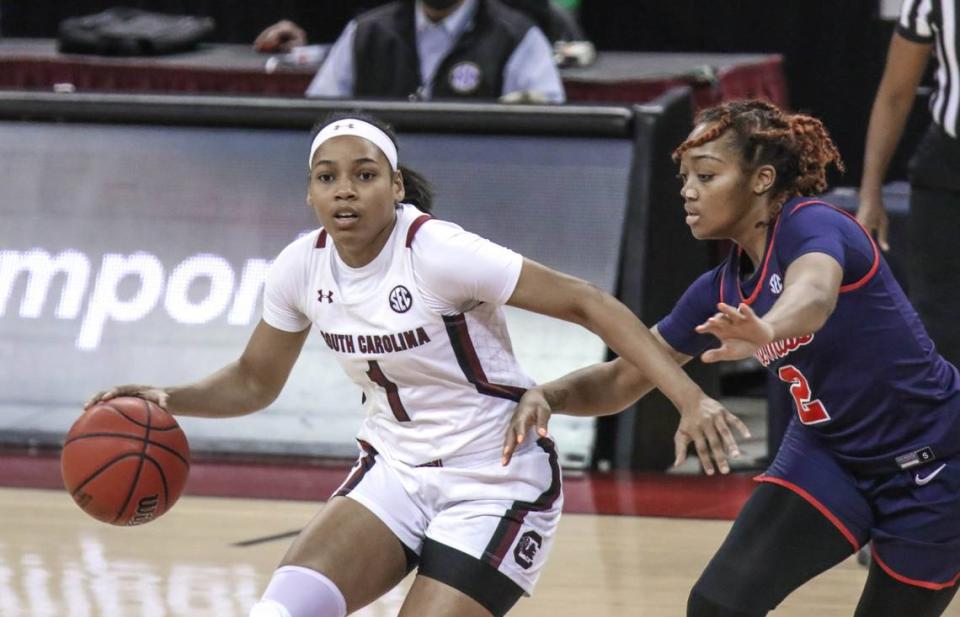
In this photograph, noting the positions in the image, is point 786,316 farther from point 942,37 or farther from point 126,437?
point 942,37

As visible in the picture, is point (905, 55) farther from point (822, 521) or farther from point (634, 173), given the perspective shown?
point (822, 521)

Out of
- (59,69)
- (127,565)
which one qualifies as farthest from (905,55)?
(59,69)

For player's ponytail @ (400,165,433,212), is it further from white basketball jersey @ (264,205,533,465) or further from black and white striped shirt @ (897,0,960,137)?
black and white striped shirt @ (897,0,960,137)

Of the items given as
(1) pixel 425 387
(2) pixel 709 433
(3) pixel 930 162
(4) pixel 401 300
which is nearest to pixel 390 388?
(1) pixel 425 387

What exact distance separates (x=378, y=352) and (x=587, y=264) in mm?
3023

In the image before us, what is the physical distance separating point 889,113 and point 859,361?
1874 mm

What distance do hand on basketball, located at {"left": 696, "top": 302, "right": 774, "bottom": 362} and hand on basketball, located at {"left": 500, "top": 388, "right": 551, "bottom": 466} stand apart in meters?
0.60

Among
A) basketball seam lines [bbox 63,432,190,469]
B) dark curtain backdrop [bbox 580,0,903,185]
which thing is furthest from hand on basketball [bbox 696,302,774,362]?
dark curtain backdrop [bbox 580,0,903,185]

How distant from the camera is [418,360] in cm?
389

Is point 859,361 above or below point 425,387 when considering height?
above

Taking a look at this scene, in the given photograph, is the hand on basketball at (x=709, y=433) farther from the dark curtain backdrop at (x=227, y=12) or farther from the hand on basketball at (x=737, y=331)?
the dark curtain backdrop at (x=227, y=12)

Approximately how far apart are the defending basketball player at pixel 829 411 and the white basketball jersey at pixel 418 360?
5.2 inches

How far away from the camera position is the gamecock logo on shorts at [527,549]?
151 inches

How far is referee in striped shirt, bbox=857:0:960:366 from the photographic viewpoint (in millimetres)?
5211
